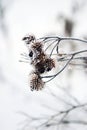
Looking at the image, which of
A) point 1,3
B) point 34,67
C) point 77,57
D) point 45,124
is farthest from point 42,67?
point 1,3

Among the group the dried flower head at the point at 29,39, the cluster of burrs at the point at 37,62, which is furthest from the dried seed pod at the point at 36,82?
the dried flower head at the point at 29,39

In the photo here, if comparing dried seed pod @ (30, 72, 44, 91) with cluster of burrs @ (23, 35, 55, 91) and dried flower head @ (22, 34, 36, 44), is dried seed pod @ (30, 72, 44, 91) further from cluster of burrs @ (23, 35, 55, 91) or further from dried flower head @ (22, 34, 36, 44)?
dried flower head @ (22, 34, 36, 44)

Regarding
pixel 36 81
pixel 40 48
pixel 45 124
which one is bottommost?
pixel 45 124

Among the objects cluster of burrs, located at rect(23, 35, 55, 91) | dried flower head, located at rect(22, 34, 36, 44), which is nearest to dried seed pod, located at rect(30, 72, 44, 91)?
cluster of burrs, located at rect(23, 35, 55, 91)

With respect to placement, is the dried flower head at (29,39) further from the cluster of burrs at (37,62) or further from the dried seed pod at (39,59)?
the dried seed pod at (39,59)

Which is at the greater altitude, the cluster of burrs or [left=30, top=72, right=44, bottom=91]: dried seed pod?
the cluster of burrs

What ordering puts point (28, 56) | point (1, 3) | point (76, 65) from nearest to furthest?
point (28, 56) < point (76, 65) < point (1, 3)

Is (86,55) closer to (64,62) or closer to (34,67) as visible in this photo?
A: (64,62)
